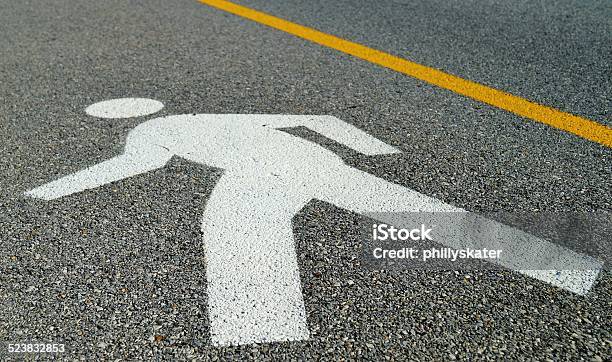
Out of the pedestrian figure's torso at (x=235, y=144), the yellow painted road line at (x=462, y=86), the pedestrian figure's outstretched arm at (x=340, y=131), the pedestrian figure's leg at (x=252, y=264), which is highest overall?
the yellow painted road line at (x=462, y=86)

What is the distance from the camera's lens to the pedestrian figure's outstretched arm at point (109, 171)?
114 inches

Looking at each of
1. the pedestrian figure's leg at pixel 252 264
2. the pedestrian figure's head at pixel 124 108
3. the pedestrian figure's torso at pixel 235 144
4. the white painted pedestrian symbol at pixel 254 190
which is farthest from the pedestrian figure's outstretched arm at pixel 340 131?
the pedestrian figure's head at pixel 124 108

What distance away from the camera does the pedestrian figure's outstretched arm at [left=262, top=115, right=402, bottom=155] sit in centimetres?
327

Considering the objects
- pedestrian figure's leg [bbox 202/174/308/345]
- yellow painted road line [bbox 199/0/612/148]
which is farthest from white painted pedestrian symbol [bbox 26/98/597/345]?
yellow painted road line [bbox 199/0/612/148]

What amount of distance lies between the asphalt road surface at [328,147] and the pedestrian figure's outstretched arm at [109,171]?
0.06 metres

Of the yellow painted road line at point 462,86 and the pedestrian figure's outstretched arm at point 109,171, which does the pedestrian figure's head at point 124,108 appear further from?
the yellow painted road line at point 462,86

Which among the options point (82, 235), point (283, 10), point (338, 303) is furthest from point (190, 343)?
point (283, 10)

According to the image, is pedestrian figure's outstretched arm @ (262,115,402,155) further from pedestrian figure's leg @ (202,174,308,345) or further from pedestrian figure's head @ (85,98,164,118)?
pedestrian figure's head @ (85,98,164,118)

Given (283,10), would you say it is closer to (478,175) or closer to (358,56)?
(358,56)

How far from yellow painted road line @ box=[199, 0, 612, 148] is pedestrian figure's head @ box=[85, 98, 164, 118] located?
145 centimetres

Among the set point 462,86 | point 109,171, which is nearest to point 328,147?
point 109,171

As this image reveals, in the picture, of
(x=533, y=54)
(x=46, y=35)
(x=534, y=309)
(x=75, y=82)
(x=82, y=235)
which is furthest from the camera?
(x=46, y=35)

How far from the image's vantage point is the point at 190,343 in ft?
6.62

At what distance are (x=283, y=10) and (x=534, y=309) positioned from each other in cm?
427
